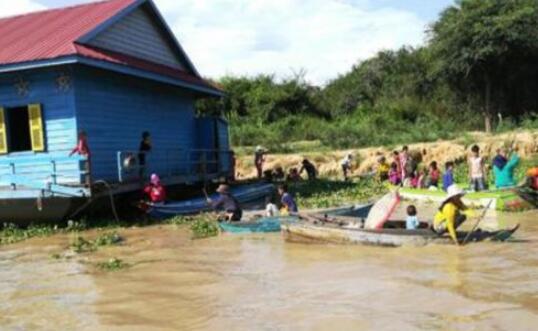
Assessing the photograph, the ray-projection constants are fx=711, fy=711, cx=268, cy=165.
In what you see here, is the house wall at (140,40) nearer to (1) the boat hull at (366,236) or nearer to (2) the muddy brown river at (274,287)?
(2) the muddy brown river at (274,287)

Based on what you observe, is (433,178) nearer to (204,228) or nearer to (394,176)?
(394,176)

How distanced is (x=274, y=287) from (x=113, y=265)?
3.38m

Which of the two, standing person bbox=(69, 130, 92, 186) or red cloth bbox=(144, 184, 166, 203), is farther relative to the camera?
red cloth bbox=(144, 184, 166, 203)

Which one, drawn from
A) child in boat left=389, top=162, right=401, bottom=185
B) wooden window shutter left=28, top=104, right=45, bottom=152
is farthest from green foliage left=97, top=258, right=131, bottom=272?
child in boat left=389, top=162, right=401, bottom=185

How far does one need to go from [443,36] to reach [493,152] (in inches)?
367

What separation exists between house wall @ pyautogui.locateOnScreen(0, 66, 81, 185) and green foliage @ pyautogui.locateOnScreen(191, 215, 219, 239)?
127 inches

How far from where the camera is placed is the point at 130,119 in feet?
64.1

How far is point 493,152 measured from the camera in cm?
2641

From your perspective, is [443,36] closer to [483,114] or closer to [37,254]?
[483,114]

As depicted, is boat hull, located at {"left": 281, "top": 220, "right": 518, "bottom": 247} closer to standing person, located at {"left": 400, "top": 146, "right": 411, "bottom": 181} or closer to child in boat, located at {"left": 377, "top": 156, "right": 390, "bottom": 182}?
standing person, located at {"left": 400, "top": 146, "right": 411, "bottom": 181}

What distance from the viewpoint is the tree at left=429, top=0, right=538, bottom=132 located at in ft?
105

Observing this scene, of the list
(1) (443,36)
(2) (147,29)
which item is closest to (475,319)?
(2) (147,29)

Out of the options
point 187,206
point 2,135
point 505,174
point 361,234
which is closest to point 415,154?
point 505,174

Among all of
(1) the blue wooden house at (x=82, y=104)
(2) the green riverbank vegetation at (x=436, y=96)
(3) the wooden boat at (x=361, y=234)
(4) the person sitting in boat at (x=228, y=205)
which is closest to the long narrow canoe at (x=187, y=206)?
(1) the blue wooden house at (x=82, y=104)
